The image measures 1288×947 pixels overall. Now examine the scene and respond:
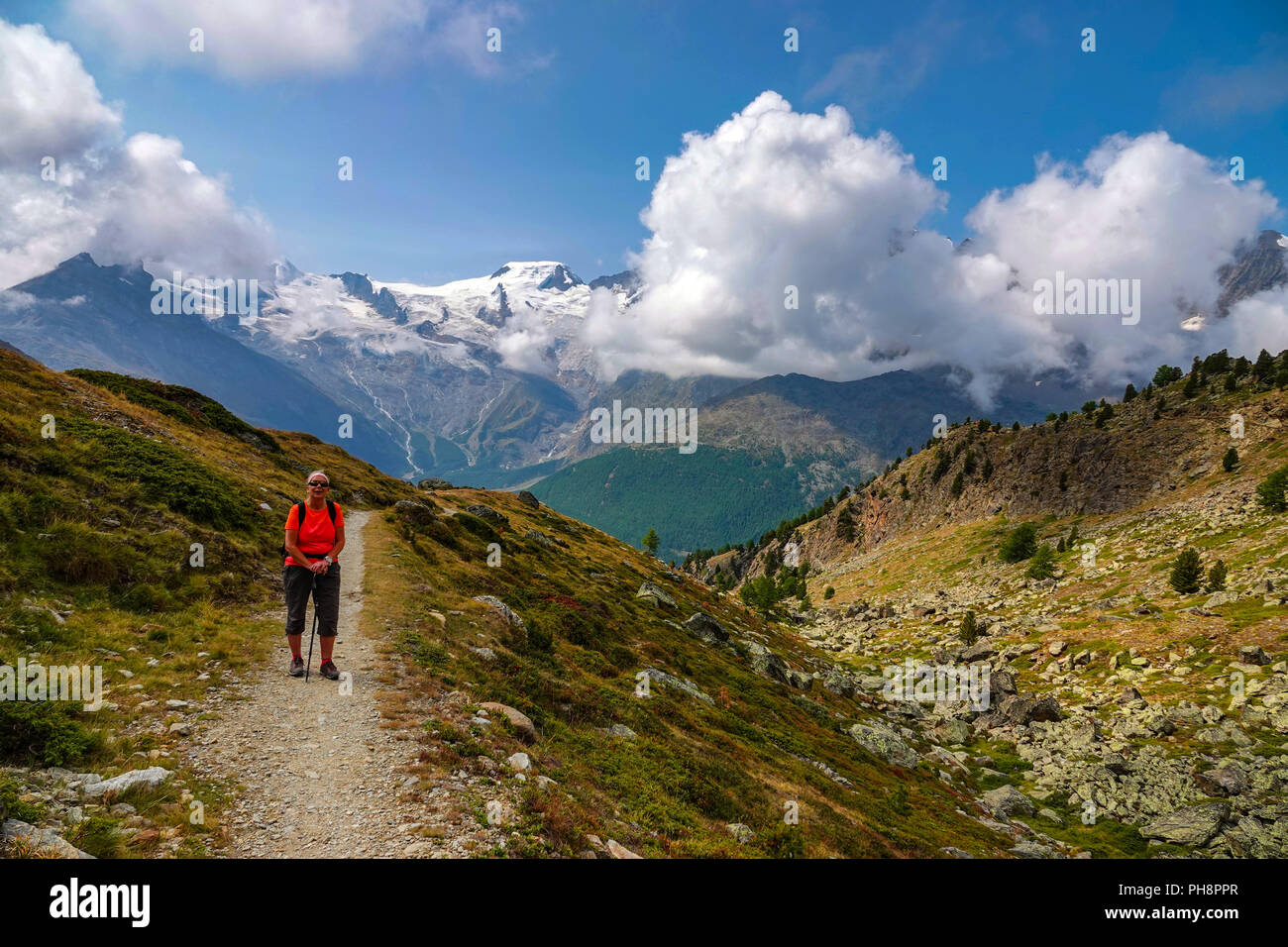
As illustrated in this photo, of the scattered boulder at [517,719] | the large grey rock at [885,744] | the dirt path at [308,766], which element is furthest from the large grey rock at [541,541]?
the dirt path at [308,766]

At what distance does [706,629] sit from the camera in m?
50.2

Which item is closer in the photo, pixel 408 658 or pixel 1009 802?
pixel 408 658

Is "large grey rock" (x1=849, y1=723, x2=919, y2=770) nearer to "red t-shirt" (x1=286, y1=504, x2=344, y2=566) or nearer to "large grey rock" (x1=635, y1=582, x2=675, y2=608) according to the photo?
"large grey rock" (x1=635, y1=582, x2=675, y2=608)

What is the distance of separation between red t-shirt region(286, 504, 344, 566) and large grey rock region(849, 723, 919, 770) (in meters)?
34.8

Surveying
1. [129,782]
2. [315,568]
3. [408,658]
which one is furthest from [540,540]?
[129,782]

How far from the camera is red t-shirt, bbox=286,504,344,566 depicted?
44.9 feet

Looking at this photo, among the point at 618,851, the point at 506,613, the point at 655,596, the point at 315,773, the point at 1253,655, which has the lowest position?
the point at 1253,655

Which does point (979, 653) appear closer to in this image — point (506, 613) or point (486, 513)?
point (506, 613)

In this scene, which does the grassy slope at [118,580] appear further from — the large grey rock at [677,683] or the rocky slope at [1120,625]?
the rocky slope at [1120,625]

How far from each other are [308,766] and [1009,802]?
33.7 m

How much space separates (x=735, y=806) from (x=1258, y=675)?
125 feet

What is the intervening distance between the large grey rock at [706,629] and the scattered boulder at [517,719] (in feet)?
118

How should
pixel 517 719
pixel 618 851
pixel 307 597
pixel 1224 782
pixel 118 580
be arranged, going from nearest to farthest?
pixel 618 851
pixel 307 597
pixel 517 719
pixel 118 580
pixel 1224 782

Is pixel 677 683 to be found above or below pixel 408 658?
below
